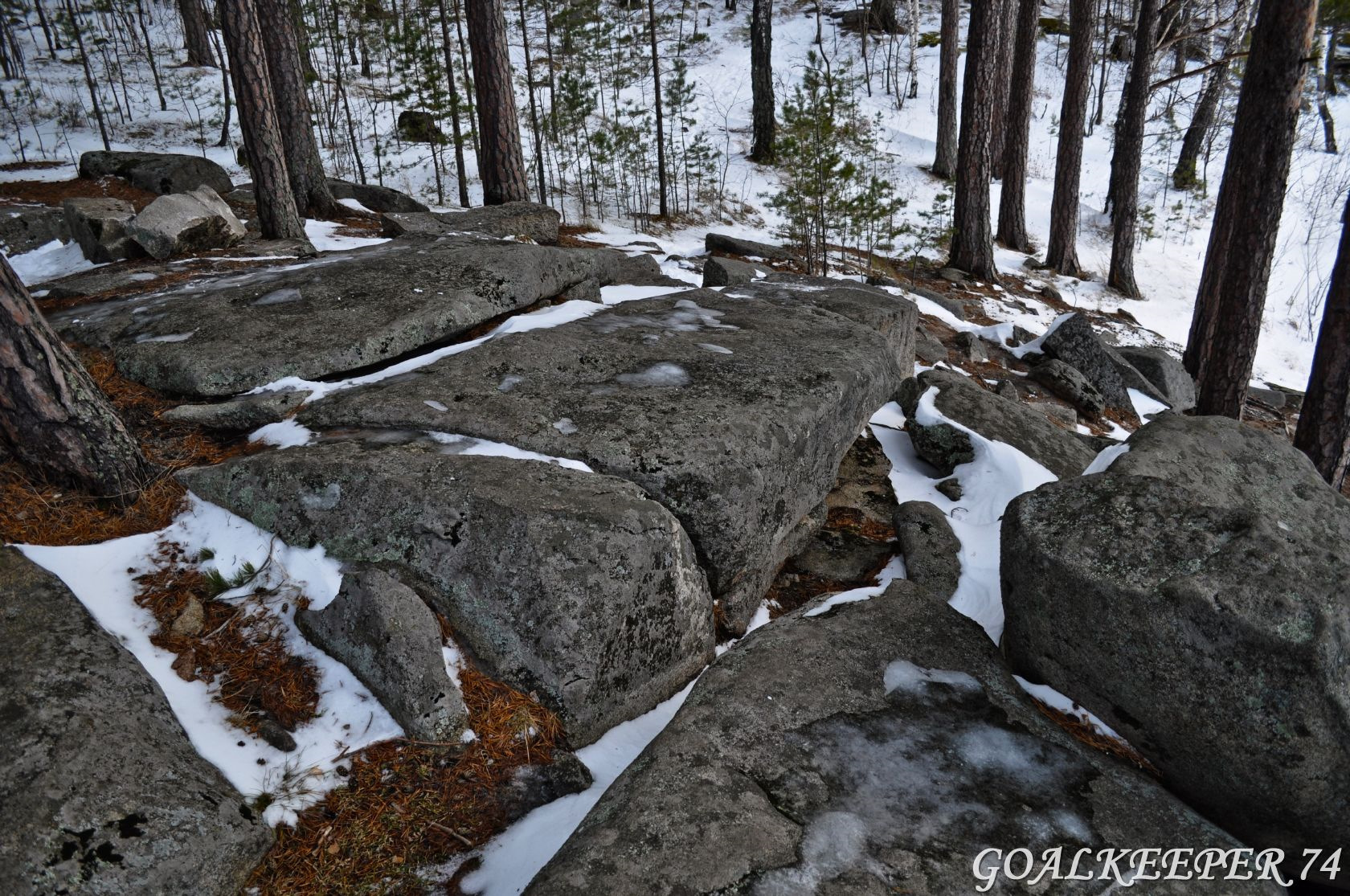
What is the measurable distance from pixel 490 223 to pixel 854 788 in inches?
294

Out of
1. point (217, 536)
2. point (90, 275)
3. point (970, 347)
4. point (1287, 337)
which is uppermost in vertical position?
point (90, 275)

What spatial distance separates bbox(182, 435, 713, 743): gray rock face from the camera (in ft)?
8.91

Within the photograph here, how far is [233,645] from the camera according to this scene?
2721mm

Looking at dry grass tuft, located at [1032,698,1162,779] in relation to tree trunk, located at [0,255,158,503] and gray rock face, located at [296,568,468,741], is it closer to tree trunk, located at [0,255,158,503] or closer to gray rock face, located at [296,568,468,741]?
gray rock face, located at [296,568,468,741]

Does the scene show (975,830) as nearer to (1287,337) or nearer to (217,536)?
(217,536)

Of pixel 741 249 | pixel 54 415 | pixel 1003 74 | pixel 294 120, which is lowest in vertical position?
pixel 741 249

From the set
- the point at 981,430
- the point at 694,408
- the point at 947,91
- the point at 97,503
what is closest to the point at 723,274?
the point at 981,430

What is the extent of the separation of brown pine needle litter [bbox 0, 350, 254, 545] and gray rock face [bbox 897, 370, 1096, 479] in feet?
13.4

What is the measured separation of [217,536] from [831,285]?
4.85 meters

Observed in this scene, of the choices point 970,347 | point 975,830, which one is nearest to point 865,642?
point 975,830

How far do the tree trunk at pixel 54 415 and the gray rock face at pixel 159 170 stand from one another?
10.0 m

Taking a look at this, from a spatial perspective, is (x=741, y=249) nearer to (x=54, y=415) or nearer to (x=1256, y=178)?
(x=1256, y=178)

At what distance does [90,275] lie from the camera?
5.92 m

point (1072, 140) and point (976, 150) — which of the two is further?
point (1072, 140)
